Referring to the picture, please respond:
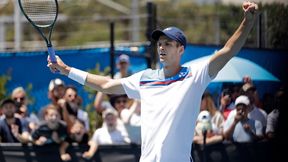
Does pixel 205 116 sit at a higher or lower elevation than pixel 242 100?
lower

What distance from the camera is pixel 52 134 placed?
35.4 feet

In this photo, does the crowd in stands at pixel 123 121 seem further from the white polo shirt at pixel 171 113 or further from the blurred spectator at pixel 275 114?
the white polo shirt at pixel 171 113

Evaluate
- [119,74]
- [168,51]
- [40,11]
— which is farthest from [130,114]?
[168,51]

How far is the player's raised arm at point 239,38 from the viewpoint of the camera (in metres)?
6.32

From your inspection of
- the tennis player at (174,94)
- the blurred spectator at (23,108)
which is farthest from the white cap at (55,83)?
the tennis player at (174,94)

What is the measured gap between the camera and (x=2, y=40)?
2220cm

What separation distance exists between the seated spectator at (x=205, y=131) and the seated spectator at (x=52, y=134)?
5.33 feet

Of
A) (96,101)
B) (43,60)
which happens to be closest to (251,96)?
(96,101)

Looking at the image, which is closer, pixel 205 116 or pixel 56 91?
pixel 205 116

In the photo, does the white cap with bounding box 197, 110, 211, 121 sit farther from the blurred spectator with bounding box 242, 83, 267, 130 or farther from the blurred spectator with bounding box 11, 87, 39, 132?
the blurred spectator with bounding box 11, 87, 39, 132

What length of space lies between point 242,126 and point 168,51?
4.27 m

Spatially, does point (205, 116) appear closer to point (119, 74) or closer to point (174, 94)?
point (119, 74)

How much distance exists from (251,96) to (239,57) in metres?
0.66

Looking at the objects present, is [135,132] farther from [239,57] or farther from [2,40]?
A: [2,40]
